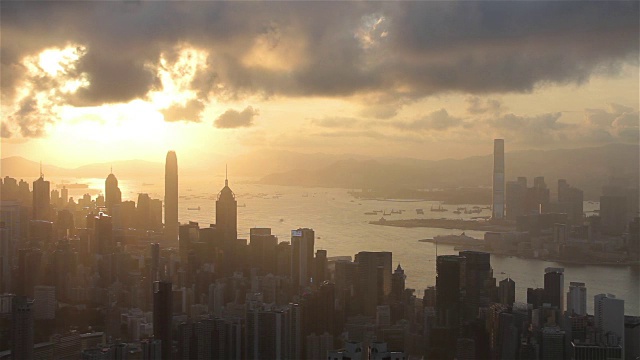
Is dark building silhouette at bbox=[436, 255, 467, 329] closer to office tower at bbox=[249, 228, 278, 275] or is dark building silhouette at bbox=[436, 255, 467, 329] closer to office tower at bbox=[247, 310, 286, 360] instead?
office tower at bbox=[247, 310, 286, 360]

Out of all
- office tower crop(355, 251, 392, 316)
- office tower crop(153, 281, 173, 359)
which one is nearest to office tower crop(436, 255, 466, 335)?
office tower crop(355, 251, 392, 316)

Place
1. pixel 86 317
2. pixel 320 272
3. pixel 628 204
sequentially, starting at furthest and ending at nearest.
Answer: pixel 628 204
pixel 320 272
pixel 86 317

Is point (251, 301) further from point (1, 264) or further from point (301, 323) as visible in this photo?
point (1, 264)

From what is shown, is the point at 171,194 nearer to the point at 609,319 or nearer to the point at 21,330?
the point at 21,330

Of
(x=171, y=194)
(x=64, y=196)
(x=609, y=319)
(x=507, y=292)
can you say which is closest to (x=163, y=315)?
(x=507, y=292)

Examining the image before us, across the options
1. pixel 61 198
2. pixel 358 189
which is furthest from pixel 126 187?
pixel 358 189

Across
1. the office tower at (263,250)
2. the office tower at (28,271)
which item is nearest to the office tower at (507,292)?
the office tower at (263,250)
